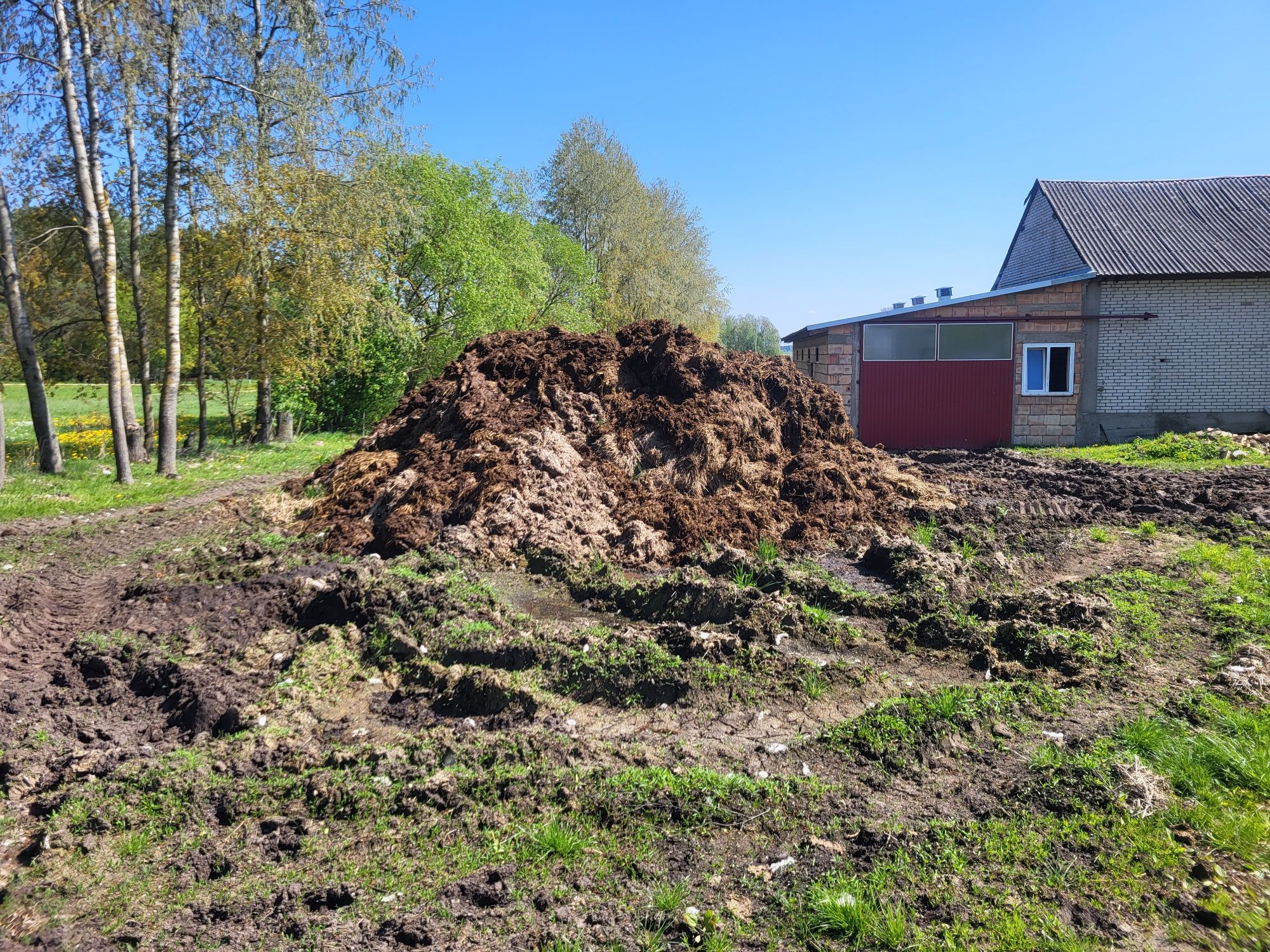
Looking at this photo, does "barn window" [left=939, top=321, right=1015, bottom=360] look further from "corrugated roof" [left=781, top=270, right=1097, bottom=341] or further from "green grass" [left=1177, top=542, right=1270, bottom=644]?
"green grass" [left=1177, top=542, right=1270, bottom=644]

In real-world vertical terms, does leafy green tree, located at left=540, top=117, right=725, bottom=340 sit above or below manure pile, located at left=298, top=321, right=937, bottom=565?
above

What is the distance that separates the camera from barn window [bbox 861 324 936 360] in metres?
19.2

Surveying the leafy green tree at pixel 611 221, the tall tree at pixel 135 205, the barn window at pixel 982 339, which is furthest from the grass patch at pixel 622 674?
the leafy green tree at pixel 611 221

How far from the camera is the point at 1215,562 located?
8320 millimetres

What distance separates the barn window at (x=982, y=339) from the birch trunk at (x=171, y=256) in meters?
15.8

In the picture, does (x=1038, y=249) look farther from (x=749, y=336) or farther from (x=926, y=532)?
(x=749, y=336)

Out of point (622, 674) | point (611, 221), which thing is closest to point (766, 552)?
point (622, 674)

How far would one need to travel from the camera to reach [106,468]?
14242 millimetres

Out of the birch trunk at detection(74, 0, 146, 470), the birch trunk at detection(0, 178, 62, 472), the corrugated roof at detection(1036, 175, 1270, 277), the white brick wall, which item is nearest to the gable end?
the corrugated roof at detection(1036, 175, 1270, 277)

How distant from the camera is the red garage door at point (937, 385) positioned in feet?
62.9

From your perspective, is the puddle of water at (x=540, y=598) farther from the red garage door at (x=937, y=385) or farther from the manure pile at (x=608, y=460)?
the red garage door at (x=937, y=385)

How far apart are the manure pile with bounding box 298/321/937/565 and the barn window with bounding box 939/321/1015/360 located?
8.64 meters

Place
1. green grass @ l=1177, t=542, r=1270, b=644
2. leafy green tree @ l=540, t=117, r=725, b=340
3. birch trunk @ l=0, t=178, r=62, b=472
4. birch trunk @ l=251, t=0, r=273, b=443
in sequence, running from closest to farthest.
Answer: green grass @ l=1177, t=542, r=1270, b=644 < birch trunk @ l=0, t=178, r=62, b=472 < birch trunk @ l=251, t=0, r=273, b=443 < leafy green tree @ l=540, t=117, r=725, b=340

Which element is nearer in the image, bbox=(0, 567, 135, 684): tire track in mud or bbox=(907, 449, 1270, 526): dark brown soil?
bbox=(0, 567, 135, 684): tire track in mud
